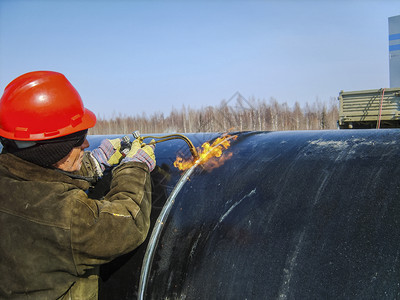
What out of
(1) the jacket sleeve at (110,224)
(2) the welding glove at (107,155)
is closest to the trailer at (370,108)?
(2) the welding glove at (107,155)

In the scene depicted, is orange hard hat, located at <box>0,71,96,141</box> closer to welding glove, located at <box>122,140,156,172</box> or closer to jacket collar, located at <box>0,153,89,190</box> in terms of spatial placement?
jacket collar, located at <box>0,153,89,190</box>

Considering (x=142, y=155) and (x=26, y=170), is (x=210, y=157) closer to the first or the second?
(x=142, y=155)

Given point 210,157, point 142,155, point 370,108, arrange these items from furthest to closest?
point 370,108, point 210,157, point 142,155

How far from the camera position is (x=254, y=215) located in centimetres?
162

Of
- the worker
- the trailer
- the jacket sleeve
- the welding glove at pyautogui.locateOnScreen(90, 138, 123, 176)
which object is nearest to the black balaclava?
the worker

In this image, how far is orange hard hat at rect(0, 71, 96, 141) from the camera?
65.1 inches

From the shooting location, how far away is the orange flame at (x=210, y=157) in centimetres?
206

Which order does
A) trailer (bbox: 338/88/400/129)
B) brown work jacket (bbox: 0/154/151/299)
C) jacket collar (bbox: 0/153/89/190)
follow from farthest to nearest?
trailer (bbox: 338/88/400/129) < jacket collar (bbox: 0/153/89/190) < brown work jacket (bbox: 0/154/151/299)

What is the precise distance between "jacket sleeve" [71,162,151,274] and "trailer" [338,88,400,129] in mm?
7963

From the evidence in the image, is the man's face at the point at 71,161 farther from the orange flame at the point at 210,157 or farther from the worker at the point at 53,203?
the orange flame at the point at 210,157

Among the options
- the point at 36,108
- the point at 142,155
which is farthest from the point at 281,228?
the point at 36,108

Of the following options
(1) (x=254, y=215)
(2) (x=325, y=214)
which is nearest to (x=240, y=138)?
(1) (x=254, y=215)

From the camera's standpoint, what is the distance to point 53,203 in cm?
152

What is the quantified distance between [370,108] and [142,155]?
28.5 feet
